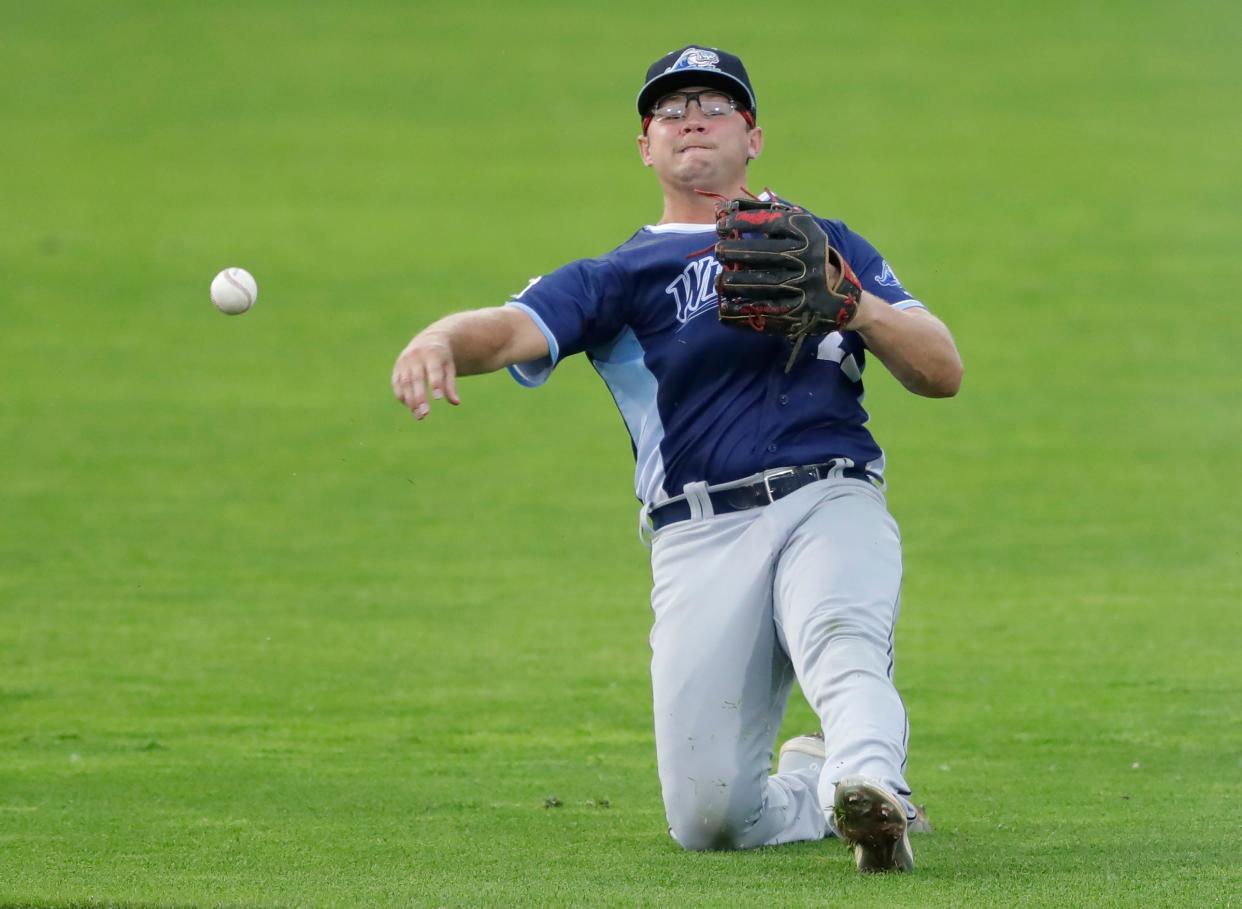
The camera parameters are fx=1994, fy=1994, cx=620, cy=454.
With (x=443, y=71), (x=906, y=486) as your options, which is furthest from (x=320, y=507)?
(x=443, y=71)

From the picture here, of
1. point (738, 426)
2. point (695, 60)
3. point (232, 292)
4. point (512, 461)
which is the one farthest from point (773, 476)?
point (512, 461)

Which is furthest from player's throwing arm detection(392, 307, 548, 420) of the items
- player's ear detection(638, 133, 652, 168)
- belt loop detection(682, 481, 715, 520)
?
player's ear detection(638, 133, 652, 168)

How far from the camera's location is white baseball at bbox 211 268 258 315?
7777mm

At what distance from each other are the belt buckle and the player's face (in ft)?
3.08

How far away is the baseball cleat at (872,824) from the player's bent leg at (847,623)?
1.5 inches

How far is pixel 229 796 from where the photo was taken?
6.37 m

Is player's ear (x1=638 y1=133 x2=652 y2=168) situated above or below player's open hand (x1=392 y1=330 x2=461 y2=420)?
above

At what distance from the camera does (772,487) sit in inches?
214

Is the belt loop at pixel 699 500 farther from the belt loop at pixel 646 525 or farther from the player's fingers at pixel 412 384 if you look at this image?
the player's fingers at pixel 412 384

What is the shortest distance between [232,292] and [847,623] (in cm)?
359

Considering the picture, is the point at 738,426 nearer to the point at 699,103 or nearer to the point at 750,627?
the point at 750,627

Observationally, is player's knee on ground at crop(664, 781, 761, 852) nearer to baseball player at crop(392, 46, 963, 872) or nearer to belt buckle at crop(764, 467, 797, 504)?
baseball player at crop(392, 46, 963, 872)

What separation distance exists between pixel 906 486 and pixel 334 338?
658 centimetres

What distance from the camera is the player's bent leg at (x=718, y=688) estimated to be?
5.43 meters
